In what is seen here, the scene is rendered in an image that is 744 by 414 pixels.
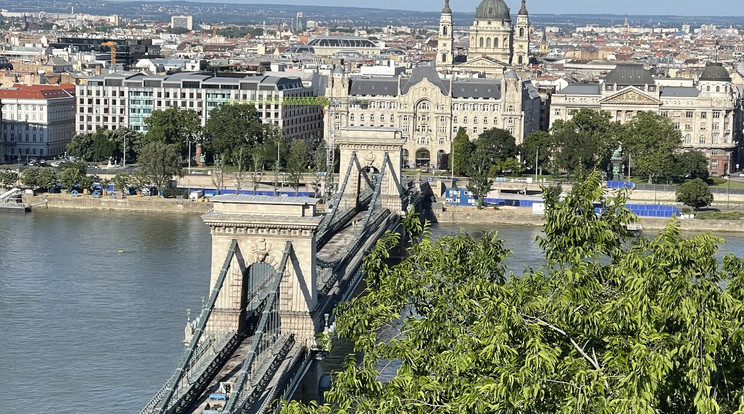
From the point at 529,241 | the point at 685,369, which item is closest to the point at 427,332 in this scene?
the point at 685,369

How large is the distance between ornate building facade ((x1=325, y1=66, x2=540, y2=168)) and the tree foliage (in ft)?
126

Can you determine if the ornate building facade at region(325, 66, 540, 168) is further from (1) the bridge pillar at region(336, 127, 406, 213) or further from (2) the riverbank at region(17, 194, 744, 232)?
(1) the bridge pillar at region(336, 127, 406, 213)

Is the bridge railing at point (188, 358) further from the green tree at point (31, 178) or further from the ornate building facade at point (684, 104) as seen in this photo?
the ornate building facade at point (684, 104)

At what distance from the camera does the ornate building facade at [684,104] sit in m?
54.1

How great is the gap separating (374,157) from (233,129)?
13.9 m

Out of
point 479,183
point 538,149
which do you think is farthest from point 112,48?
point 479,183

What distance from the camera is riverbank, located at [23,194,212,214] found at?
4188 cm

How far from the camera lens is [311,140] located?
175ft

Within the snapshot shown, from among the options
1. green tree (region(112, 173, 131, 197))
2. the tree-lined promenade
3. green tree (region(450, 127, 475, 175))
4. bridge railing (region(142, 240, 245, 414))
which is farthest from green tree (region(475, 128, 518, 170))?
bridge railing (region(142, 240, 245, 414))

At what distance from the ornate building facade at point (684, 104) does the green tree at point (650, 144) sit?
3109 mm

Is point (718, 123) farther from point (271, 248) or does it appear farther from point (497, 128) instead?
point (271, 248)

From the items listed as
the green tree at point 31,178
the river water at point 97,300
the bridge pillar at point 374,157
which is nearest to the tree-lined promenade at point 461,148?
the green tree at point 31,178

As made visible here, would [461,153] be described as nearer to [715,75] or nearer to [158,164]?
[158,164]

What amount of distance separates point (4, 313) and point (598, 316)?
50.2 feet
